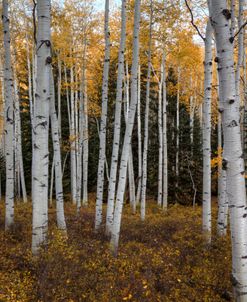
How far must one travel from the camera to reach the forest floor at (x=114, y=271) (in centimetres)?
386

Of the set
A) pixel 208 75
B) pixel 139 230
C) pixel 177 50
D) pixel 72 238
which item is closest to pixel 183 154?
pixel 177 50

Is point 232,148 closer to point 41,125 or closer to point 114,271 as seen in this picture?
point 114,271

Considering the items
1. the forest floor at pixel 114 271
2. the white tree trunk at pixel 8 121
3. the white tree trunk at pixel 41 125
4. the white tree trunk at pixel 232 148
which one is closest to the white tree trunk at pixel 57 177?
the forest floor at pixel 114 271

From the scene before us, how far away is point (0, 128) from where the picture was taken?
24094 millimetres

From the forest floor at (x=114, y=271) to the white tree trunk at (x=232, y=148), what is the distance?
104 cm

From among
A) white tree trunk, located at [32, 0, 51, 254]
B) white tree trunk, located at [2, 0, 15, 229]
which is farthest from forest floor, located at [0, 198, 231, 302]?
white tree trunk, located at [2, 0, 15, 229]

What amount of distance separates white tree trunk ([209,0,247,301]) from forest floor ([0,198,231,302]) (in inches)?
40.8

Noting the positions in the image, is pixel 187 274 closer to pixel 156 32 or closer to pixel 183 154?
pixel 156 32

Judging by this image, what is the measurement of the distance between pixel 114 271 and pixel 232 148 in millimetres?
2834

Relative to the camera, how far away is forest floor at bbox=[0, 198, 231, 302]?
3.86 meters

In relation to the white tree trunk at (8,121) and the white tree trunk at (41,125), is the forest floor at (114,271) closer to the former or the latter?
the white tree trunk at (41,125)

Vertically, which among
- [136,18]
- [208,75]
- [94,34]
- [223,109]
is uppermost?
[94,34]

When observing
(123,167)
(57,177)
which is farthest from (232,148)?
(57,177)

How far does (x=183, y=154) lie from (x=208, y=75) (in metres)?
10.0
